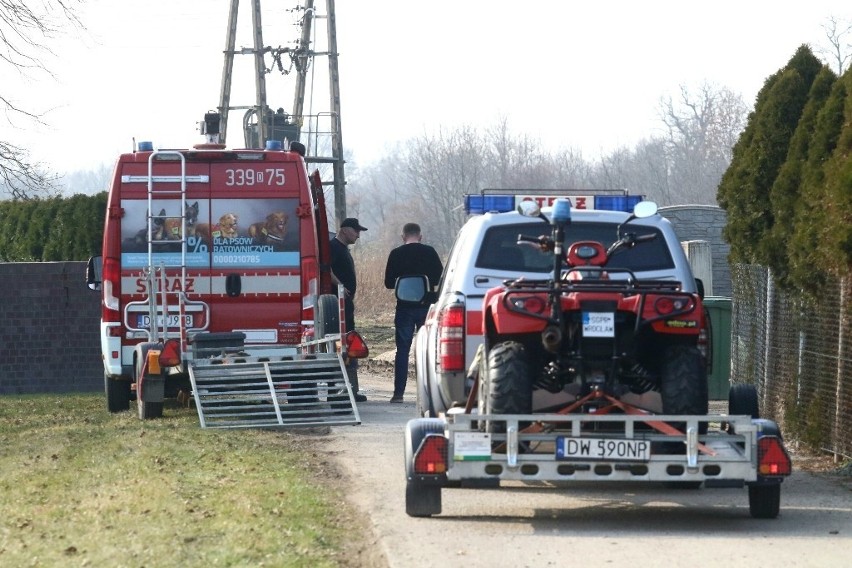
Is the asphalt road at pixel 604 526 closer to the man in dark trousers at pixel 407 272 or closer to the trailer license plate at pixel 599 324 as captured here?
the trailer license plate at pixel 599 324

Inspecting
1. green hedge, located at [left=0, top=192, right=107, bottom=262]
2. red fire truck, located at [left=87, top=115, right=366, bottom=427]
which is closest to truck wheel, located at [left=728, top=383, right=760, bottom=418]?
red fire truck, located at [left=87, top=115, right=366, bottom=427]

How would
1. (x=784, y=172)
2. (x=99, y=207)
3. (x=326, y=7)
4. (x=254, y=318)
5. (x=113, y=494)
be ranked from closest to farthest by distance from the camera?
(x=113, y=494)
(x=784, y=172)
(x=254, y=318)
(x=99, y=207)
(x=326, y=7)

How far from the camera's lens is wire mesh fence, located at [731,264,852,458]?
11430mm

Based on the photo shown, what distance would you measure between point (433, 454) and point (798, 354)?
5.65m

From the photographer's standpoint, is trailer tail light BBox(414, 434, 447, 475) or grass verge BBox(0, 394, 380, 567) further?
trailer tail light BBox(414, 434, 447, 475)

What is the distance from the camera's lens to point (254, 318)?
14867 mm

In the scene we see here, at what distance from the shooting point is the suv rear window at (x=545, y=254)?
10258 millimetres

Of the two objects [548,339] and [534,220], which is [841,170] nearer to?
[534,220]

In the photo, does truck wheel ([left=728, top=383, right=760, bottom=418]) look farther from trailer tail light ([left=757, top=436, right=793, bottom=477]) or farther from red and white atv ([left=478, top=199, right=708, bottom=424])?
trailer tail light ([left=757, top=436, right=793, bottom=477])

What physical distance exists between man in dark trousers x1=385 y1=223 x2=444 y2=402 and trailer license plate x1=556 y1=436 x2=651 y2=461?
7874mm

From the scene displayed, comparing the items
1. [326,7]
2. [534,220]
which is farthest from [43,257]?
[534,220]

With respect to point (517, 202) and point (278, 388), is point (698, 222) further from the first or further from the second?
point (517, 202)

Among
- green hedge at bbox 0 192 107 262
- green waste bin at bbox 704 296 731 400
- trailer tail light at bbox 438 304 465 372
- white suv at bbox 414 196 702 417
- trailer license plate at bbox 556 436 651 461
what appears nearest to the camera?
trailer license plate at bbox 556 436 651 461

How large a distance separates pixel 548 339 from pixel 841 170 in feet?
11.7
